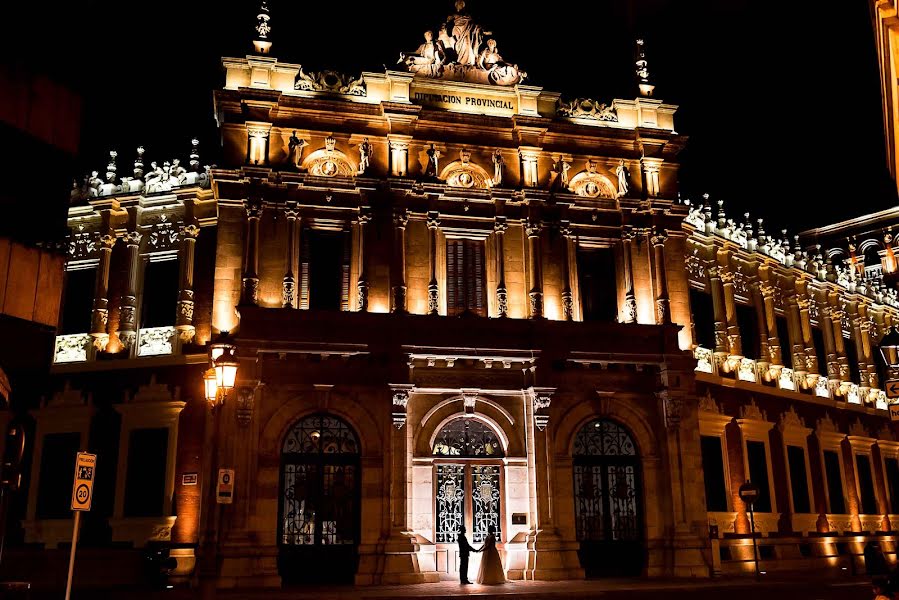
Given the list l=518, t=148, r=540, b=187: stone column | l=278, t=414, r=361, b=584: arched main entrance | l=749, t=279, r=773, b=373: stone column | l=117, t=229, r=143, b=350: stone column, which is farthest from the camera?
l=749, t=279, r=773, b=373: stone column

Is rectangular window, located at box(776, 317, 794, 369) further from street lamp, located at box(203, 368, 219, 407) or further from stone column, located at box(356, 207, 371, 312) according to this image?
street lamp, located at box(203, 368, 219, 407)

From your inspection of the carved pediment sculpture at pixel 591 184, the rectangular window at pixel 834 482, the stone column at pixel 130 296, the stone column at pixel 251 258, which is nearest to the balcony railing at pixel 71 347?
the stone column at pixel 130 296

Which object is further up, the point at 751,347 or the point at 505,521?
the point at 751,347

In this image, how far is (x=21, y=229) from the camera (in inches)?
682

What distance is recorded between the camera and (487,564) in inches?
838

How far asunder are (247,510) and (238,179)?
8.97 metres

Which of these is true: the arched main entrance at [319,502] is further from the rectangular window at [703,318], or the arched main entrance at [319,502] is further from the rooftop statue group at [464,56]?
the rectangular window at [703,318]

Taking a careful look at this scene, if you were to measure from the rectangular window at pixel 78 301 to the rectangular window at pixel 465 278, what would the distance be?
10.7 meters

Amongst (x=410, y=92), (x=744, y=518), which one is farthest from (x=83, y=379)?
(x=744, y=518)

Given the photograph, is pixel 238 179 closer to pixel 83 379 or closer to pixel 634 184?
pixel 83 379

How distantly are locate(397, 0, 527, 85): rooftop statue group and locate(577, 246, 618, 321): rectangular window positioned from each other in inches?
235

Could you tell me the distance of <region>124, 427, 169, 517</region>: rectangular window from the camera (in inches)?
938

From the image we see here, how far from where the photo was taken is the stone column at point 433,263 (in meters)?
24.3

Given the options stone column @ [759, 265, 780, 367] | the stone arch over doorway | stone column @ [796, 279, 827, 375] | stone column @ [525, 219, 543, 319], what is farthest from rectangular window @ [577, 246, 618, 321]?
stone column @ [796, 279, 827, 375]
